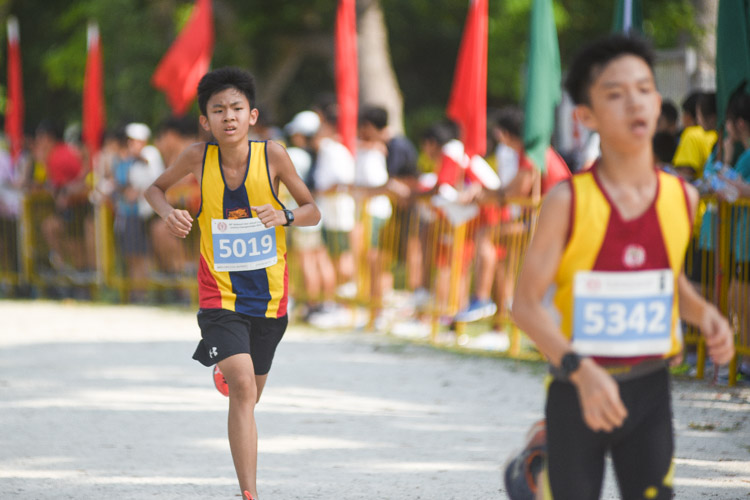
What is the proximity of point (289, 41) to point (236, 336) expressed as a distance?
69.8 feet

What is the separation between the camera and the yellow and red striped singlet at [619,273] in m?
3.16

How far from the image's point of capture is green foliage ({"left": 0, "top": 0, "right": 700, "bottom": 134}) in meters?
21.9

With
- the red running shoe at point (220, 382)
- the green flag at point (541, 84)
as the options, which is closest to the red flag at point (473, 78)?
the green flag at point (541, 84)

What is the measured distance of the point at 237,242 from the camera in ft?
16.1

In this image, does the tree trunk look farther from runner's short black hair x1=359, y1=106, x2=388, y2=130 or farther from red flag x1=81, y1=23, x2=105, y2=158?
runner's short black hair x1=359, y1=106, x2=388, y2=130

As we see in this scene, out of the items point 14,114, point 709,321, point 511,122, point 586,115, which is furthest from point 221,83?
point 14,114

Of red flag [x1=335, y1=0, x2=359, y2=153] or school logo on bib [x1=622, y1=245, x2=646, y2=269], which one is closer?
school logo on bib [x1=622, y1=245, x2=646, y2=269]

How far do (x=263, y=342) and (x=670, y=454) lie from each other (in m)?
2.26

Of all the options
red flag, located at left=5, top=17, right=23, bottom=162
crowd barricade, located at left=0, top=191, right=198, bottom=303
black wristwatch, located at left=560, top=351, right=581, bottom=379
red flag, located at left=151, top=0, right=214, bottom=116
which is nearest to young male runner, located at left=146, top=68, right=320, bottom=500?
black wristwatch, located at left=560, top=351, right=581, bottom=379

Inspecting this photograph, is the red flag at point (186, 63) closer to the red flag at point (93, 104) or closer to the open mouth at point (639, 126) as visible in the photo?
the red flag at point (93, 104)

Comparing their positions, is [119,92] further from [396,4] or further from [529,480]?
[529,480]

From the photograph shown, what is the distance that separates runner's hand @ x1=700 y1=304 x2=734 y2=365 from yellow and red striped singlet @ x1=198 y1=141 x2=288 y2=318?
2.26m

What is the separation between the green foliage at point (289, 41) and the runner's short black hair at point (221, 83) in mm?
15165

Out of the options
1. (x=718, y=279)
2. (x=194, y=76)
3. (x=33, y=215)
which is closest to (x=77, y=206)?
(x=33, y=215)
